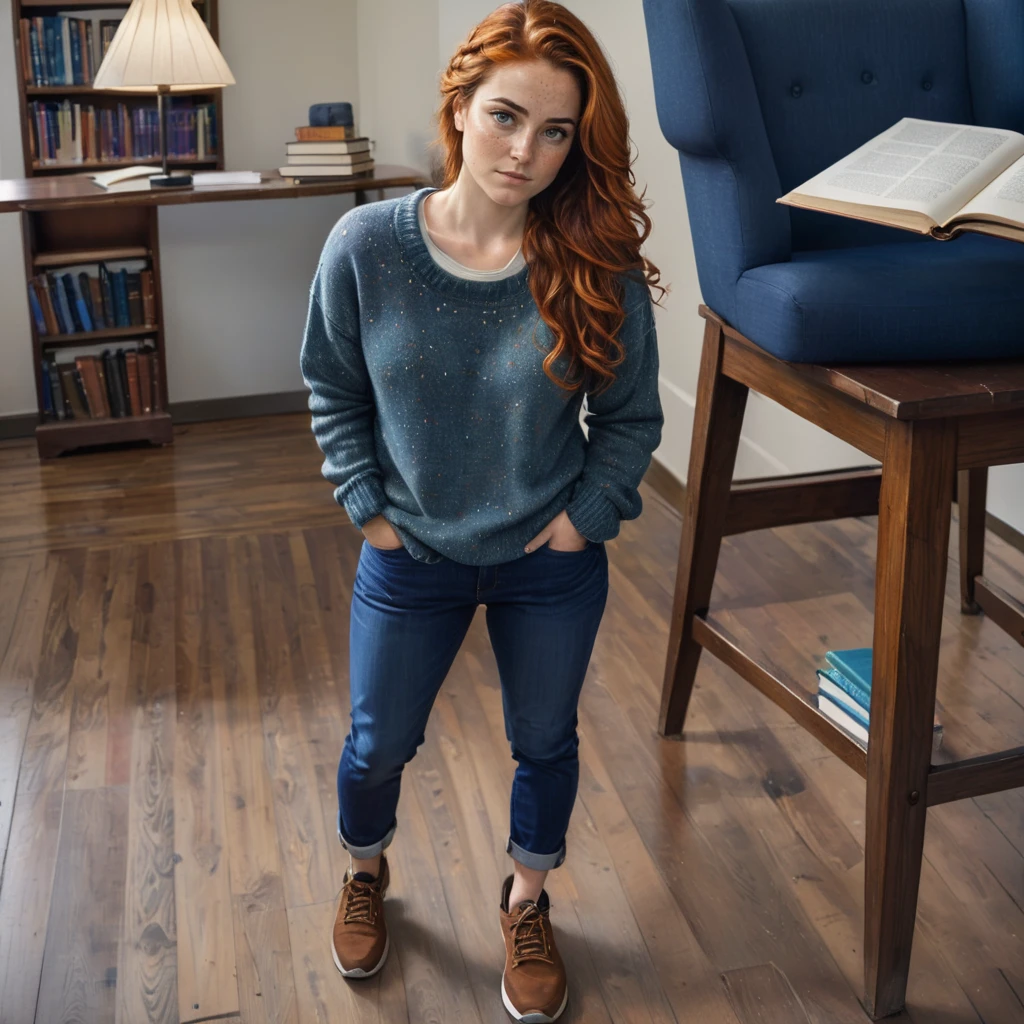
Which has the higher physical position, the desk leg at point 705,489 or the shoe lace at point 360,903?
the desk leg at point 705,489

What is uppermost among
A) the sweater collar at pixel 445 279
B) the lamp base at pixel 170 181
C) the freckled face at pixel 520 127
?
the freckled face at pixel 520 127

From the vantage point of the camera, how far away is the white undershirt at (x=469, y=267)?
4.55ft

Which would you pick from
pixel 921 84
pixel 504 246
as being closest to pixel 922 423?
pixel 504 246

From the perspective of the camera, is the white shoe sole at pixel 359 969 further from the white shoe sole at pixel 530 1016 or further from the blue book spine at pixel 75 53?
the blue book spine at pixel 75 53

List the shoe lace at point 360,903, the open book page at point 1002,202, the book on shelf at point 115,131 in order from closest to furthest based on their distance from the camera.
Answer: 1. the open book page at point 1002,202
2. the shoe lace at point 360,903
3. the book on shelf at point 115,131

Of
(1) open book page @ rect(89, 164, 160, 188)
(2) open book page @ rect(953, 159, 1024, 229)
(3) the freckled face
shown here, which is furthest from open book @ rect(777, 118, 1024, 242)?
(1) open book page @ rect(89, 164, 160, 188)

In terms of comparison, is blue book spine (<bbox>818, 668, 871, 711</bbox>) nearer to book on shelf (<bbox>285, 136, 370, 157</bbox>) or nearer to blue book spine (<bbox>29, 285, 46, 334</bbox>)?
book on shelf (<bbox>285, 136, 370, 157</bbox>)

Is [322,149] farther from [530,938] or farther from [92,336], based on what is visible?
A: [530,938]

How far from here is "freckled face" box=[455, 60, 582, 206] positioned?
4.25ft

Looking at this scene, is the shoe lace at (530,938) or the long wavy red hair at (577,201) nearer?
the long wavy red hair at (577,201)

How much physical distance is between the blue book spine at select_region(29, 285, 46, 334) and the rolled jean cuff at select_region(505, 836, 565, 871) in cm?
264

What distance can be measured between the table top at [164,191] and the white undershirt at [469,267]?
2354mm

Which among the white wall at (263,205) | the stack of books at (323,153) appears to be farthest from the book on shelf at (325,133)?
the white wall at (263,205)

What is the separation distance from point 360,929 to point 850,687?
762 millimetres
